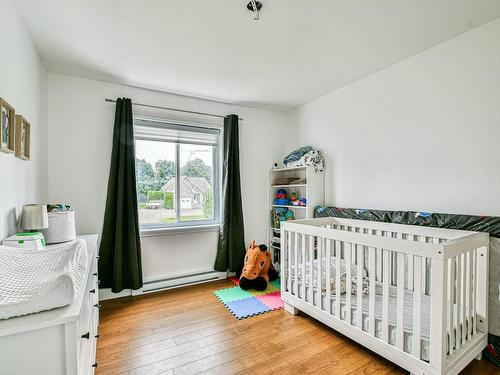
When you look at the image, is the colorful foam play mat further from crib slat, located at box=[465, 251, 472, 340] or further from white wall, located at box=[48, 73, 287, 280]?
crib slat, located at box=[465, 251, 472, 340]

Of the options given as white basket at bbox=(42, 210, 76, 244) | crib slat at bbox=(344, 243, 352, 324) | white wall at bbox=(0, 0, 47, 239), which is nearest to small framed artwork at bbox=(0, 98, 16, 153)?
white wall at bbox=(0, 0, 47, 239)

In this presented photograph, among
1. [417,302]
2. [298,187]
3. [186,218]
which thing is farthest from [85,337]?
[298,187]

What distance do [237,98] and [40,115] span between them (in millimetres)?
2046

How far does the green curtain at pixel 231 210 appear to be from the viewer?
328cm

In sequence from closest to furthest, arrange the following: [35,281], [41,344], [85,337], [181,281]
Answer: [41,344] < [35,281] < [85,337] < [181,281]

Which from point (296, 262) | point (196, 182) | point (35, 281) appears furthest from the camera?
point (196, 182)

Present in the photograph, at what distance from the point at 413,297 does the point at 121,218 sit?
2.60m

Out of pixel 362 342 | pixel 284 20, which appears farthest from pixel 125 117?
pixel 362 342

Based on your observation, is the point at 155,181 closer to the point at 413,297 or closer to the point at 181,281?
the point at 181,281

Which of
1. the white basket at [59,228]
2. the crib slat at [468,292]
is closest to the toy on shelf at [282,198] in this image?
the crib slat at [468,292]

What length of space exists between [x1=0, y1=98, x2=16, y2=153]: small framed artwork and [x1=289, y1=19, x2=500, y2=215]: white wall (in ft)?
9.42

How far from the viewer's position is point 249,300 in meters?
2.70

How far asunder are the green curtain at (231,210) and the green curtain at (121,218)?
1.01 m

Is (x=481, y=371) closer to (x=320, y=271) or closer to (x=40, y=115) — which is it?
(x=320, y=271)
